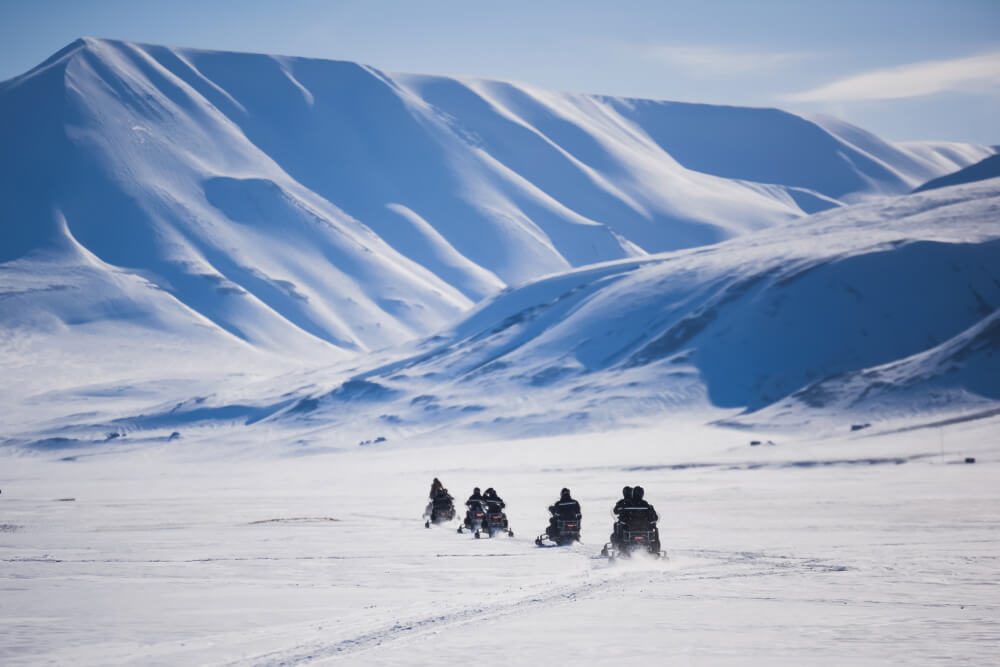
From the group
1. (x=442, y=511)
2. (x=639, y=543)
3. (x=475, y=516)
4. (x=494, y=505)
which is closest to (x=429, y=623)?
(x=639, y=543)

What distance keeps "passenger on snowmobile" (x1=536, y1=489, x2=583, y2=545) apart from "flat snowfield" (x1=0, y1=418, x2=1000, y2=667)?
896mm

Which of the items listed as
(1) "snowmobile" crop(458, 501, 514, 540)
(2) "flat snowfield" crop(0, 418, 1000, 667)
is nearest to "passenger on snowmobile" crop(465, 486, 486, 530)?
(1) "snowmobile" crop(458, 501, 514, 540)

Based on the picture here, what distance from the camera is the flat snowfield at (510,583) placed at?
17562 mm

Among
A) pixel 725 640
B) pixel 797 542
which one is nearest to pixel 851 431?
pixel 797 542

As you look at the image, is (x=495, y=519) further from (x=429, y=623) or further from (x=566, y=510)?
(x=429, y=623)

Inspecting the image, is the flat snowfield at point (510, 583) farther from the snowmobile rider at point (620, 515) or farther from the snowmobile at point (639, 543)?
the snowmobile rider at point (620, 515)

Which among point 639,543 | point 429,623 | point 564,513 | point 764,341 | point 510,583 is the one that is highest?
point 764,341

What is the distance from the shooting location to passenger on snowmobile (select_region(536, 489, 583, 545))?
112 feet

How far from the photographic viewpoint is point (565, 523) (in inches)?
1350

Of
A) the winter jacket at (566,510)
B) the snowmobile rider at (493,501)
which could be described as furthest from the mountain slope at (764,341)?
the winter jacket at (566,510)

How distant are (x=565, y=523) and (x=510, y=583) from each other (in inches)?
358

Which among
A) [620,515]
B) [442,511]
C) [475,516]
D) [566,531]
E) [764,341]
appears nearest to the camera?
[620,515]

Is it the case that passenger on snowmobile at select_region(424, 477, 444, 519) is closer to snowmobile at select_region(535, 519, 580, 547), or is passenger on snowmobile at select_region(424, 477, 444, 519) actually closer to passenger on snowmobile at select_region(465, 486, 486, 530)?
passenger on snowmobile at select_region(465, 486, 486, 530)

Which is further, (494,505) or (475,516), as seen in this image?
(475,516)
